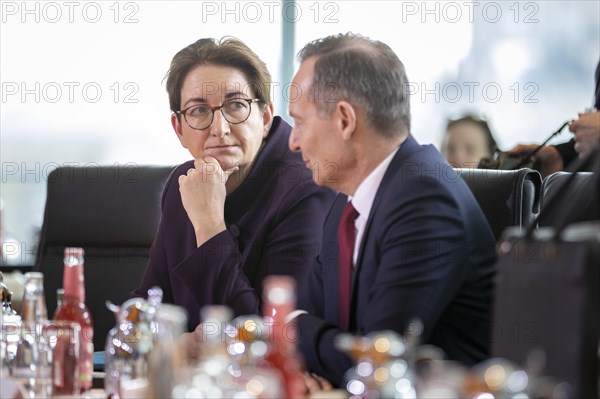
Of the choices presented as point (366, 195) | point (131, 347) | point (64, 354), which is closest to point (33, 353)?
point (64, 354)

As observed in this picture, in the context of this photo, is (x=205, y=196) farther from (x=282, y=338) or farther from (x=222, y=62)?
(x=282, y=338)

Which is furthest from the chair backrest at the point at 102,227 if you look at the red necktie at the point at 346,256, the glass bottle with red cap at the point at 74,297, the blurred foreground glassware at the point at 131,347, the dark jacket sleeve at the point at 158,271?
the blurred foreground glassware at the point at 131,347

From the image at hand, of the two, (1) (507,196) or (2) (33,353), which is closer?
(2) (33,353)

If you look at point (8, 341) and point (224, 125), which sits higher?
point (224, 125)

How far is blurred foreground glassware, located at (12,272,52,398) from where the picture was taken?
1.55 m

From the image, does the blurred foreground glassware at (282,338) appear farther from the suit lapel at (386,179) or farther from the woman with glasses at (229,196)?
the woman with glasses at (229,196)

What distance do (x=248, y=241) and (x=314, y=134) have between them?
2.11 ft

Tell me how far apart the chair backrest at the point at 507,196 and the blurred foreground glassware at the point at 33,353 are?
3.32ft

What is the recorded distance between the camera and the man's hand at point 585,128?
3.03 meters

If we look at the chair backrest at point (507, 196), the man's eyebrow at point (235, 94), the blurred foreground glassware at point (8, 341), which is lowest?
the blurred foreground glassware at point (8, 341)

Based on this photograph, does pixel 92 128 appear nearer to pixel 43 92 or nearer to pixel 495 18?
pixel 43 92

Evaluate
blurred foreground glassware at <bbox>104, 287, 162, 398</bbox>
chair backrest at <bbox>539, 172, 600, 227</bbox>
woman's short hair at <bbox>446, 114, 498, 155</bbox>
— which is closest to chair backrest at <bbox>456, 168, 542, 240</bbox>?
chair backrest at <bbox>539, 172, 600, 227</bbox>

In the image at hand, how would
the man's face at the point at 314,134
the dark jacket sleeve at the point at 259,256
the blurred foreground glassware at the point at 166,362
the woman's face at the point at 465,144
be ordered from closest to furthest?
the blurred foreground glassware at the point at 166,362
the man's face at the point at 314,134
the dark jacket sleeve at the point at 259,256
the woman's face at the point at 465,144

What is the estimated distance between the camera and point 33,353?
161 cm
